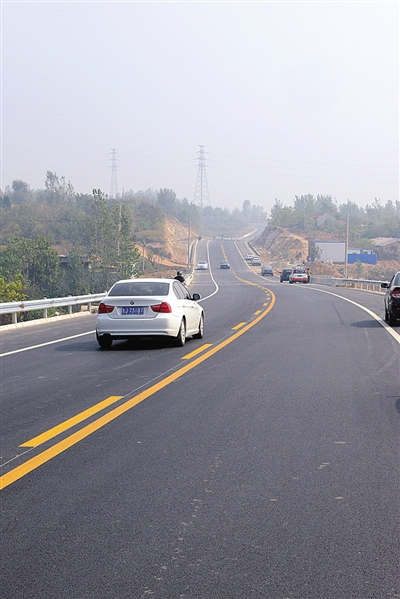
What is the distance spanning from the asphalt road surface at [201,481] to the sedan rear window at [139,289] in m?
3.41

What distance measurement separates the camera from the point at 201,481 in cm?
582

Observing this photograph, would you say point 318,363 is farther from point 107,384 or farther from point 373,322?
point 373,322

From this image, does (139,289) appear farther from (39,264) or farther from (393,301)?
(39,264)

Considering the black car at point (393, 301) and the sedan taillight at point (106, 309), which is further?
the black car at point (393, 301)

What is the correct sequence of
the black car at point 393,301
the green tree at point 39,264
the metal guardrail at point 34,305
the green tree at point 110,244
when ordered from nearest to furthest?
the black car at point 393,301, the metal guardrail at point 34,305, the green tree at point 39,264, the green tree at point 110,244

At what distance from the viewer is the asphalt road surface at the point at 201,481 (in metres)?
4.02

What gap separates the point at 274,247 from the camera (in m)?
179

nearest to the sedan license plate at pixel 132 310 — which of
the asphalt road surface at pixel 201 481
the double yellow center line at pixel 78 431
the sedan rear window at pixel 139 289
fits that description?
the sedan rear window at pixel 139 289

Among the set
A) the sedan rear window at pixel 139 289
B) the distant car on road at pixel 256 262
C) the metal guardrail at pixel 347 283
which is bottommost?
the metal guardrail at pixel 347 283

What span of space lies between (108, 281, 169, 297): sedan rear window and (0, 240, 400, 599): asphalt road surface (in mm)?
3406

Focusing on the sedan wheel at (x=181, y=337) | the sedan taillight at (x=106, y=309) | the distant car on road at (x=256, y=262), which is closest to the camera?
the sedan taillight at (x=106, y=309)

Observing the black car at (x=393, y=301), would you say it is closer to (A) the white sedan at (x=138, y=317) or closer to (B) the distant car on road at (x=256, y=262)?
(A) the white sedan at (x=138, y=317)

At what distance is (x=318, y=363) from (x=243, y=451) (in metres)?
6.38

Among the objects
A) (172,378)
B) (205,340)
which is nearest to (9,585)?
(172,378)
